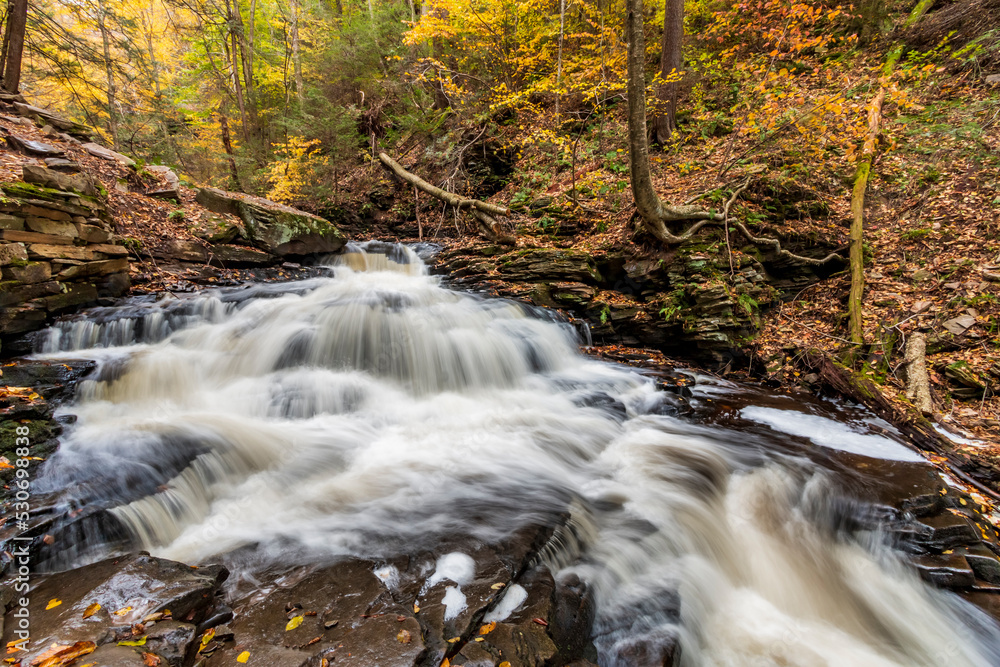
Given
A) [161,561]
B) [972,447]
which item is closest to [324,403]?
[161,561]

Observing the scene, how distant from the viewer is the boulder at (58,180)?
5.20 meters

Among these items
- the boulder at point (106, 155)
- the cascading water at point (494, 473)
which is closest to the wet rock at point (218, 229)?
the boulder at point (106, 155)

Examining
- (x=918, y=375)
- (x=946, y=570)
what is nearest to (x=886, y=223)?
(x=918, y=375)

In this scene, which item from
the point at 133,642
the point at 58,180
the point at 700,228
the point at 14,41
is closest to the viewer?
the point at 133,642

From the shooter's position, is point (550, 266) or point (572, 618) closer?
point (572, 618)

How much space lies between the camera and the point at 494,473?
168 inches

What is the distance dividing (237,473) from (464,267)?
258 inches

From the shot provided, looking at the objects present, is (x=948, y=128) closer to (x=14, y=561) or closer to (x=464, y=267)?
(x=464, y=267)

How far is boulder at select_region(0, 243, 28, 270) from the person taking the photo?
15.2 feet

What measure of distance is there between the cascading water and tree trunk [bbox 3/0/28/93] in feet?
20.9

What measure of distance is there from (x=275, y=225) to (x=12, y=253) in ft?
16.2

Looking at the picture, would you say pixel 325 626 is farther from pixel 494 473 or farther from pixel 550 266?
pixel 550 266

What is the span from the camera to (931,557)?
124 inches

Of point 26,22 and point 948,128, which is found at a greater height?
point 26,22
